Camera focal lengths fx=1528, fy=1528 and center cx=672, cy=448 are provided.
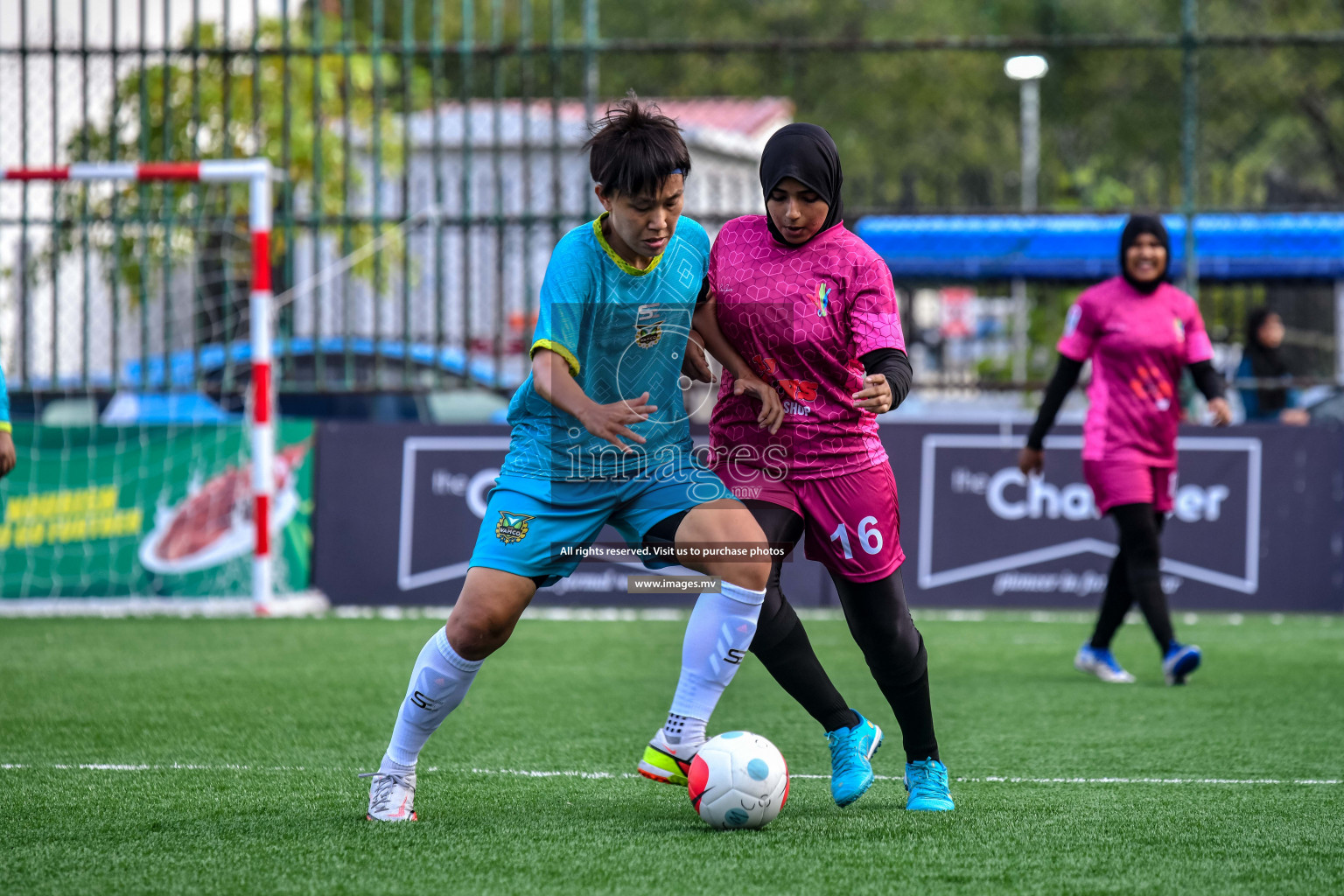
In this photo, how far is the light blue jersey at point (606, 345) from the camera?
384 cm

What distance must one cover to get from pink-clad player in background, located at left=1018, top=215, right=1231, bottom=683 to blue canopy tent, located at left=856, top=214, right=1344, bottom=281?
3030mm

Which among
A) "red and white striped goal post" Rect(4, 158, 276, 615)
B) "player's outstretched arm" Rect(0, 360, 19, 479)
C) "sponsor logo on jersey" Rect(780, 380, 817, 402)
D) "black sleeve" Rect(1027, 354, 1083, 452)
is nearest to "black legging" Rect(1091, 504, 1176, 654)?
"black sleeve" Rect(1027, 354, 1083, 452)

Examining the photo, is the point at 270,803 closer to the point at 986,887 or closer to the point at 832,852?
the point at 832,852

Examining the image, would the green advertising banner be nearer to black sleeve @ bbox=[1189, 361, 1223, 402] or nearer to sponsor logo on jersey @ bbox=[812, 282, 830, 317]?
black sleeve @ bbox=[1189, 361, 1223, 402]

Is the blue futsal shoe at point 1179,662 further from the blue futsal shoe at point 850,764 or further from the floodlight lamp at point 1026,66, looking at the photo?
the floodlight lamp at point 1026,66

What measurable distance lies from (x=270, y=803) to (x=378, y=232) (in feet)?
21.7

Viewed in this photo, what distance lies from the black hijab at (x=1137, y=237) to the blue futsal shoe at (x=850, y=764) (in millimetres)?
3534

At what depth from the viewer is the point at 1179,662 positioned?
661cm

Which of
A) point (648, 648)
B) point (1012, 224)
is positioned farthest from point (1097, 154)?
point (648, 648)

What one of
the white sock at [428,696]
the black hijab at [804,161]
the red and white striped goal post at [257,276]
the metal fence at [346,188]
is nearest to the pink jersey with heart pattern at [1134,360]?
the metal fence at [346,188]

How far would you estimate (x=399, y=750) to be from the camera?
13.1ft

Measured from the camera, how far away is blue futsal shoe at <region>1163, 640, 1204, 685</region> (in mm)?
6574

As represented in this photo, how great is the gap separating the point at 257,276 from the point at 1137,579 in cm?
537

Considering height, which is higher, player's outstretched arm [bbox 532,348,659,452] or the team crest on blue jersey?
player's outstretched arm [bbox 532,348,659,452]
